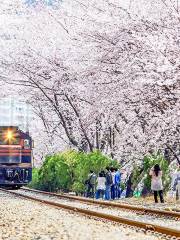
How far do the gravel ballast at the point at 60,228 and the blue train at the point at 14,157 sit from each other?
50.2 ft

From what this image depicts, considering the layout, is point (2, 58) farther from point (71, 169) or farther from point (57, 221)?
point (57, 221)

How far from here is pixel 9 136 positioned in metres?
30.8

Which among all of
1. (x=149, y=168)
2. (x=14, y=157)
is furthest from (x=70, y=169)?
(x=149, y=168)

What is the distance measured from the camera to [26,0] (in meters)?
30.4

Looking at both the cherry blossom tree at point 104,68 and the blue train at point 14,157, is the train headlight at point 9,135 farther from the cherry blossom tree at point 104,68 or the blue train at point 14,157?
the cherry blossom tree at point 104,68

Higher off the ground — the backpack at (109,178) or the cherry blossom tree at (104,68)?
the cherry blossom tree at (104,68)

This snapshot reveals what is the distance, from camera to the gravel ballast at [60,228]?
9.73 m

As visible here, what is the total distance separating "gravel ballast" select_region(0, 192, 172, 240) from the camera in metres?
9.73

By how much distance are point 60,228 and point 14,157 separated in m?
19.4

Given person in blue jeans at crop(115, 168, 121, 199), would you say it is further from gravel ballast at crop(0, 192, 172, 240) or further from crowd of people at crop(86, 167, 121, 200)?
gravel ballast at crop(0, 192, 172, 240)

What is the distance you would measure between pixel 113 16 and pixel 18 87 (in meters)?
12.6

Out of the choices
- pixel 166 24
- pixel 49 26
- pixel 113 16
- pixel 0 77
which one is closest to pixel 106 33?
pixel 113 16

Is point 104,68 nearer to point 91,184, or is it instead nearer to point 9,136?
point 91,184

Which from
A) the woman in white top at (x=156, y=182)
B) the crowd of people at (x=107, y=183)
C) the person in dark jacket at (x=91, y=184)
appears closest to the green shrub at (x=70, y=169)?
the person in dark jacket at (x=91, y=184)
